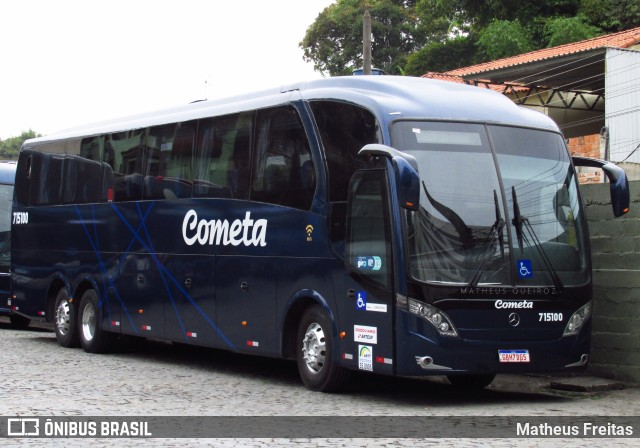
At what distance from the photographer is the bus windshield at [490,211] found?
11.4m

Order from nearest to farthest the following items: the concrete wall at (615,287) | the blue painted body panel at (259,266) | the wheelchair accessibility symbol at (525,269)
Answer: the blue painted body panel at (259,266)
the wheelchair accessibility symbol at (525,269)
the concrete wall at (615,287)

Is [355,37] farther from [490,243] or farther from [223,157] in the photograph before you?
[490,243]

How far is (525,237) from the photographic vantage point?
11.7 meters

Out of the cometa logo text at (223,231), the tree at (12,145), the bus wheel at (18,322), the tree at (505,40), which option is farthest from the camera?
the tree at (12,145)

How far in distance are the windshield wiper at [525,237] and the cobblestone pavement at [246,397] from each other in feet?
4.23

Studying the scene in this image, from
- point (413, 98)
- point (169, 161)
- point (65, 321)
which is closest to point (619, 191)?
point (413, 98)

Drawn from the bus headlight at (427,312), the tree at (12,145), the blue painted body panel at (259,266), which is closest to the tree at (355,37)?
the blue painted body panel at (259,266)

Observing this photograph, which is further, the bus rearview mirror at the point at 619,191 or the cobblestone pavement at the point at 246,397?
the bus rearview mirror at the point at 619,191

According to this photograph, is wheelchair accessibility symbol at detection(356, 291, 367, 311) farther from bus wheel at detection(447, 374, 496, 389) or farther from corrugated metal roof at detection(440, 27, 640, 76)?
corrugated metal roof at detection(440, 27, 640, 76)

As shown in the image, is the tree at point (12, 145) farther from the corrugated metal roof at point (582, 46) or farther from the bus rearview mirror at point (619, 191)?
the bus rearview mirror at point (619, 191)

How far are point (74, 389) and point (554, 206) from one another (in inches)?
217

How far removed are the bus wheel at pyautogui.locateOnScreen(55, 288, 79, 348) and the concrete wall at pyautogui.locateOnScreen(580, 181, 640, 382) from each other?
28.9ft

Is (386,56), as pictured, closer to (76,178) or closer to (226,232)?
(76,178)

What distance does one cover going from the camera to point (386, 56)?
63.0 meters
